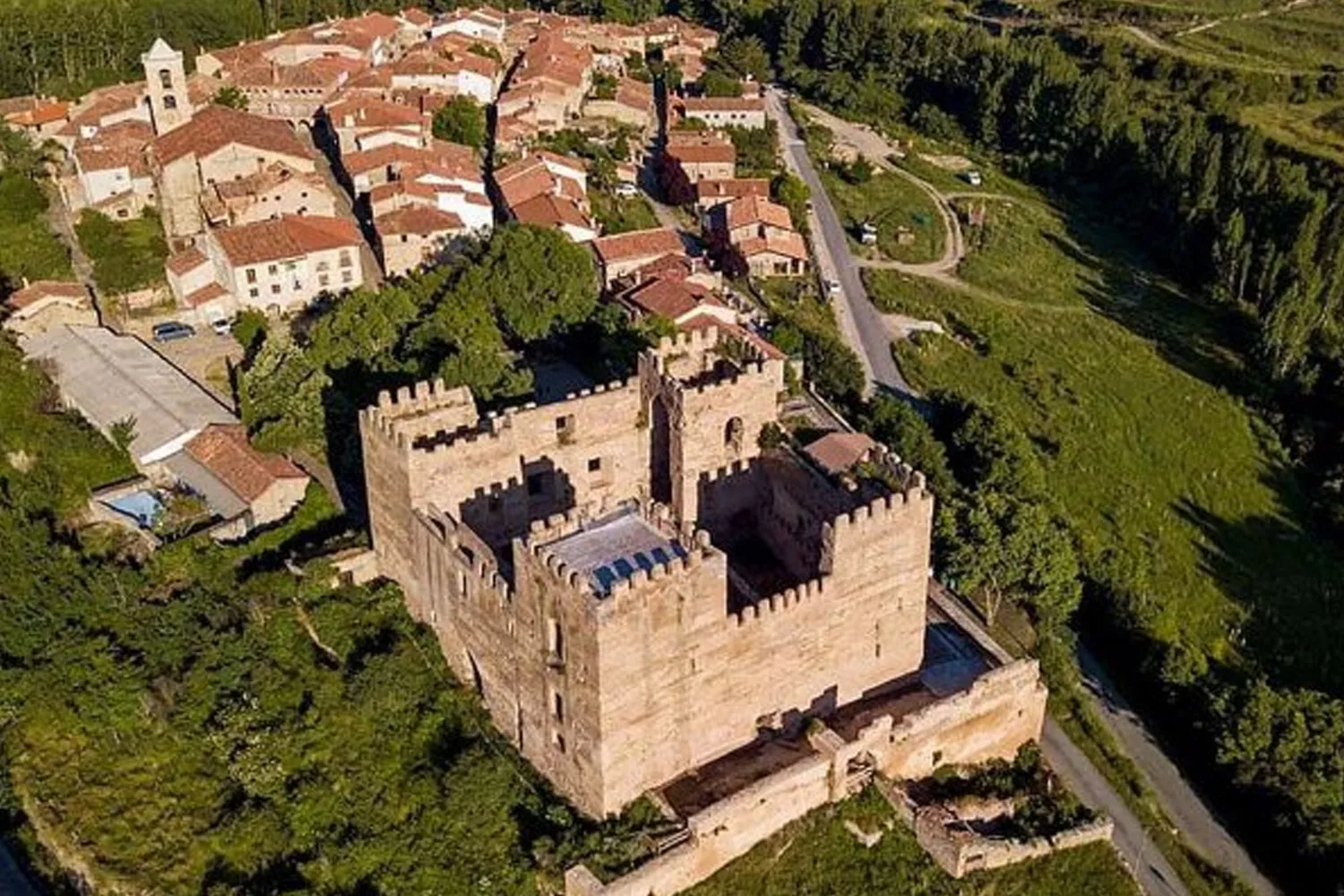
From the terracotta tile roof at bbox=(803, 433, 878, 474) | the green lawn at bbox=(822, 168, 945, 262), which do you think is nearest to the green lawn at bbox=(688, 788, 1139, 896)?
the terracotta tile roof at bbox=(803, 433, 878, 474)

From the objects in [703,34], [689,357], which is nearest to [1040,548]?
[689,357]

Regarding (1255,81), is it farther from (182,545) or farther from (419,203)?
(182,545)

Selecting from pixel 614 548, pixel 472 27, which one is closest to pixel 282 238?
pixel 614 548

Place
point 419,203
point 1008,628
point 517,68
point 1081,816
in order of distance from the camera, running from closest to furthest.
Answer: point 1081,816 → point 1008,628 → point 419,203 → point 517,68

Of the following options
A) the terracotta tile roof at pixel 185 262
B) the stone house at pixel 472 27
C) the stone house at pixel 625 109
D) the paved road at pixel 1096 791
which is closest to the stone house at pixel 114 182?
the terracotta tile roof at pixel 185 262

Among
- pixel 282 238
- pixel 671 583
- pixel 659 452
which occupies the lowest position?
pixel 282 238

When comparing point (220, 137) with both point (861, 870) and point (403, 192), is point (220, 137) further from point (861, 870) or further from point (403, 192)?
point (861, 870)
